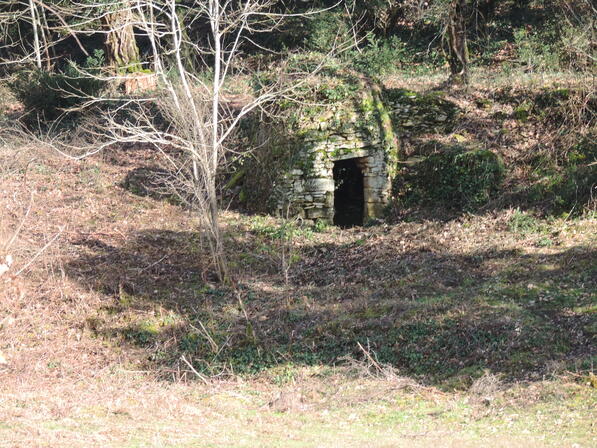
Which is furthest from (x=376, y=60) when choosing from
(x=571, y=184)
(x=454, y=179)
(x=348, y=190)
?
(x=571, y=184)

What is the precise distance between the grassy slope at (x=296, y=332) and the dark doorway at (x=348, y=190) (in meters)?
2.21

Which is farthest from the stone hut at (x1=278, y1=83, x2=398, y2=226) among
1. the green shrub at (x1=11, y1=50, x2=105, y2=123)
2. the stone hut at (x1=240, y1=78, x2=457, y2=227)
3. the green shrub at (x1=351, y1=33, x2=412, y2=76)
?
the green shrub at (x1=11, y1=50, x2=105, y2=123)

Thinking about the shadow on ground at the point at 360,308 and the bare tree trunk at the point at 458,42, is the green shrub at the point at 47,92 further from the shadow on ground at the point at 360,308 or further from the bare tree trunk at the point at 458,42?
the bare tree trunk at the point at 458,42

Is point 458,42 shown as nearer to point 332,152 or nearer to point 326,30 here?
point 326,30

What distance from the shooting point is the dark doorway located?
18094 mm

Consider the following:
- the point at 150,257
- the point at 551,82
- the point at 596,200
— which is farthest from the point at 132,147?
the point at 596,200

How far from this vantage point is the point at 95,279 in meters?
13.9

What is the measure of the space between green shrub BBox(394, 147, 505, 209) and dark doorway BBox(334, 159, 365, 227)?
175 centimetres

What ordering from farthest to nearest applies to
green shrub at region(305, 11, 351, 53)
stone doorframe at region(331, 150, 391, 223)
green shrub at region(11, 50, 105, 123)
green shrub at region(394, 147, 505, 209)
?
green shrub at region(11, 50, 105, 123)
green shrub at region(305, 11, 351, 53)
stone doorframe at region(331, 150, 391, 223)
green shrub at region(394, 147, 505, 209)

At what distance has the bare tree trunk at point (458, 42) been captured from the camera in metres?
18.5

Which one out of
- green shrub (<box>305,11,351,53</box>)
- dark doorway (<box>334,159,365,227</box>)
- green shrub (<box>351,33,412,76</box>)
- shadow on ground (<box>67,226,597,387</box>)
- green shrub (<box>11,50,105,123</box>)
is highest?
green shrub (<box>305,11,351,53</box>)

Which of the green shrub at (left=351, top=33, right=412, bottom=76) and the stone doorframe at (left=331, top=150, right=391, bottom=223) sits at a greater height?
the green shrub at (left=351, top=33, right=412, bottom=76)

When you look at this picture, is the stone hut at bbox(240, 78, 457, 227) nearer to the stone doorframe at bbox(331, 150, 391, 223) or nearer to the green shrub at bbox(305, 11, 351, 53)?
the stone doorframe at bbox(331, 150, 391, 223)

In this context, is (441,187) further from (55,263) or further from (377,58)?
(55,263)
